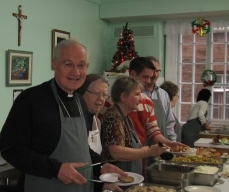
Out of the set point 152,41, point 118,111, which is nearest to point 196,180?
point 118,111

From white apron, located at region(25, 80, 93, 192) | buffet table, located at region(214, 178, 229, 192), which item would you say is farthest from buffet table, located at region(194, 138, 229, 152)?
white apron, located at region(25, 80, 93, 192)

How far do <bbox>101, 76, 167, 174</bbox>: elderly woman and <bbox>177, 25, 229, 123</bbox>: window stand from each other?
392 cm

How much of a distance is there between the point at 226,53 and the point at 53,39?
297cm

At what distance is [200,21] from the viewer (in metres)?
5.31

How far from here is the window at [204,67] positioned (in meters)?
6.05

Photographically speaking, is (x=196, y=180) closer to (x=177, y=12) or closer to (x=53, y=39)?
(x=53, y=39)

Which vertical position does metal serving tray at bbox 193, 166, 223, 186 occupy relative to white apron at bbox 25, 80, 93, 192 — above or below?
below

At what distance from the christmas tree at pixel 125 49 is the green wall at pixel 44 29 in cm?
42

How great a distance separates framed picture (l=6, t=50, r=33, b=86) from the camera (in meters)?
4.15

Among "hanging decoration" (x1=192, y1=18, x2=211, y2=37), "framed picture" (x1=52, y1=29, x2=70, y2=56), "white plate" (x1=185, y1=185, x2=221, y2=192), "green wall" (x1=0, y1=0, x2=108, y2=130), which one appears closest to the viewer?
"white plate" (x1=185, y1=185, x2=221, y2=192)

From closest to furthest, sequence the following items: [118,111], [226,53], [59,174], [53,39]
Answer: [59,174] → [118,111] → [53,39] → [226,53]

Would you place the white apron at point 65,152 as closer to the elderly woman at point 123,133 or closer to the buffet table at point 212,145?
the elderly woman at point 123,133

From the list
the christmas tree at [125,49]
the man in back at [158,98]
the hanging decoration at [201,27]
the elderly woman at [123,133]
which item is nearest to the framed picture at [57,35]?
the christmas tree at [125,49]

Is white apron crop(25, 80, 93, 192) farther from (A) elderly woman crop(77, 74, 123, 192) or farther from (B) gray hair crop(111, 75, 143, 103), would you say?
(B) gray hair crop(111, 75, 143, 103)
